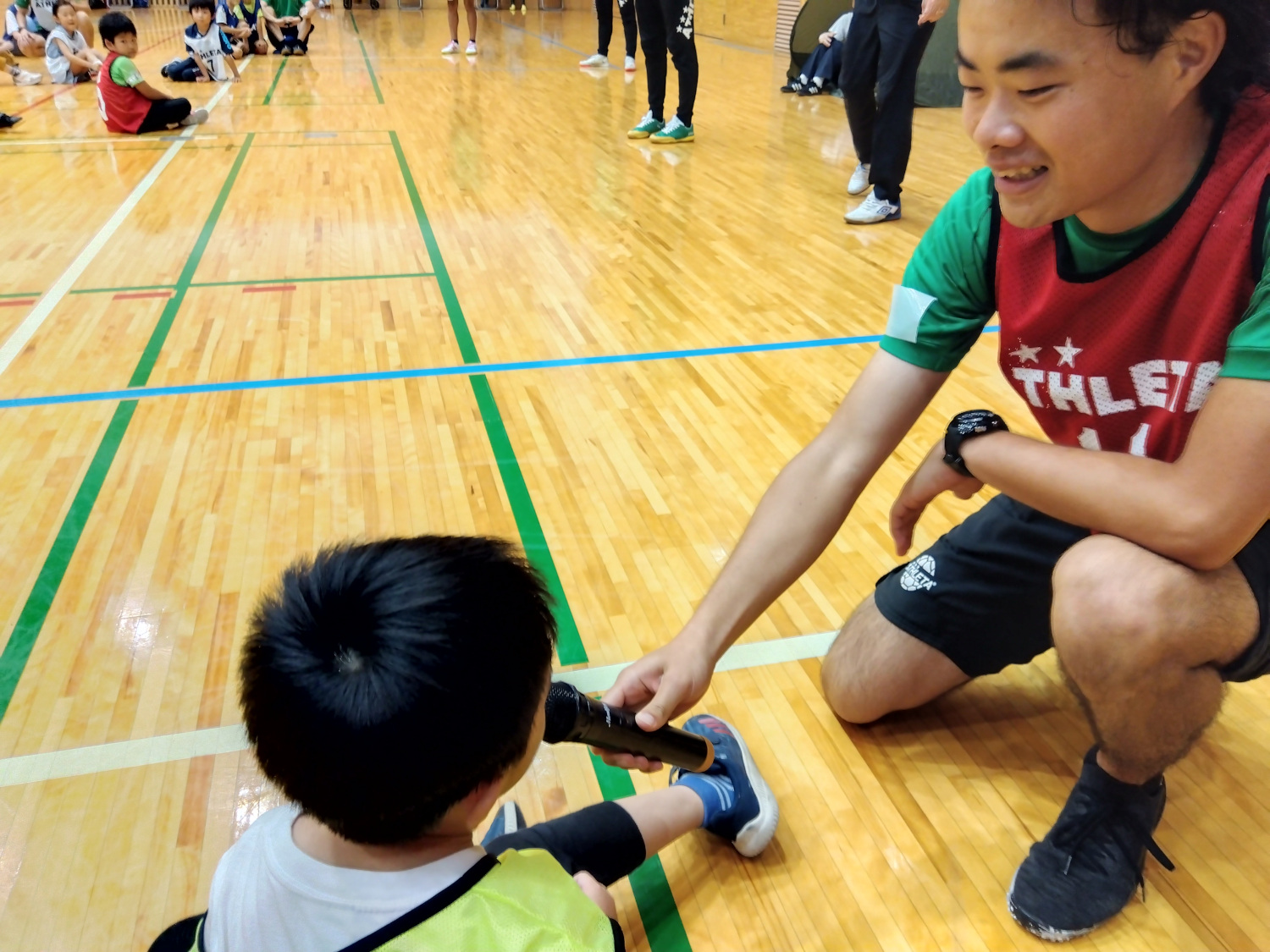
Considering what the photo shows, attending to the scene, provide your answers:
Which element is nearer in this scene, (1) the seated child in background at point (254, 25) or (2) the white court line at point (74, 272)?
(2) the white court line at point (74, 272)

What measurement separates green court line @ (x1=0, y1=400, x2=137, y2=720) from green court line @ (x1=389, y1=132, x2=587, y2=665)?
0.73 m

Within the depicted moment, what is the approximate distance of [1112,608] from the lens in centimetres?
90

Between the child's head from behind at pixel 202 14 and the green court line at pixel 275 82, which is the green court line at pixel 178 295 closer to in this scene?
the green court line at pixel 275 82

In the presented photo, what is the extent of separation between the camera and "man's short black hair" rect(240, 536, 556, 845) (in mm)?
636

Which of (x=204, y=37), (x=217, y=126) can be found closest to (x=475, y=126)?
(x=217, y=126)

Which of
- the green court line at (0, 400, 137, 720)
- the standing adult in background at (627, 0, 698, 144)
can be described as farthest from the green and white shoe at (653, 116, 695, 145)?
the green court line at (0, 400, 137, 720)

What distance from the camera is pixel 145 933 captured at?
3.33ft

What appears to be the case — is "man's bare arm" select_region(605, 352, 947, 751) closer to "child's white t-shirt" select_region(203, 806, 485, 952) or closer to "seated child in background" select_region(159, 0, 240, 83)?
"child's white t-shirt" select_region(203, 806, 485, 952)

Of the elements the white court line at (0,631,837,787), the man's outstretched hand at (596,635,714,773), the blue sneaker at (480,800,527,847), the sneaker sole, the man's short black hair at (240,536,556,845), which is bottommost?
the white court line at (0,631,837,787)

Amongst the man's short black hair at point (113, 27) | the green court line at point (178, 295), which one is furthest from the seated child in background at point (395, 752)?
the man's short black hair at point (113, 27)

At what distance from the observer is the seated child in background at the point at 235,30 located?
8.34 m

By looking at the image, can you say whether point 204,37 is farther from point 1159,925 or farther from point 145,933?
point 1159,925

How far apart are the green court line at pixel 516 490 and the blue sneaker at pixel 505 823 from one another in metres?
0.22

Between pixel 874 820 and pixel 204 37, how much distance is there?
7.47 metres
